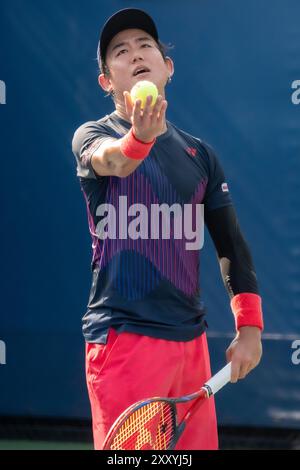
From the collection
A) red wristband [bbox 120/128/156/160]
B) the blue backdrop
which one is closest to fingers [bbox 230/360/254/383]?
red wristband [bbox 120/128/156/160]

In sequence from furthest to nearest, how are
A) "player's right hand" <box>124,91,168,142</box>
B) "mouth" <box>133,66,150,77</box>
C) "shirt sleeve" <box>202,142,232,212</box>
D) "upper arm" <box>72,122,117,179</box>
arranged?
"shirt sleeve" <box>202,142,232,212</box> → "mouth" <box>133,66,150,77</box> → "upper arm" <box>72,122,117,179</box> → "player's right hand" <box>124,91,168,142</box>

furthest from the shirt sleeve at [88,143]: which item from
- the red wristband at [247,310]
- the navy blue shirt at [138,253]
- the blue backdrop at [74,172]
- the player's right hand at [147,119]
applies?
the blue backdrop at [74,172]

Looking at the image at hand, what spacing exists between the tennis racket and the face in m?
0.82

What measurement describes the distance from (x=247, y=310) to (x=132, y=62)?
75cm

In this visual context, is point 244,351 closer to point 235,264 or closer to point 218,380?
point 218,380

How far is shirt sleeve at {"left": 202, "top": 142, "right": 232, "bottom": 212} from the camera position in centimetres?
243

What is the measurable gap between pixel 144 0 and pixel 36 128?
799 mm

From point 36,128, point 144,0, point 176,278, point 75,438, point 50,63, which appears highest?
point 144,0

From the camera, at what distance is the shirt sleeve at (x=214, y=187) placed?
2.43 meters

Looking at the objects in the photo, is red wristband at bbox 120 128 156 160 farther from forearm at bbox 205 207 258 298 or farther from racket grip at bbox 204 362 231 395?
racket grip at bbox 204 362 231 395

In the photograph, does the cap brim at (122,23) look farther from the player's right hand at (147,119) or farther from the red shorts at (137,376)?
the red shorts at (137,376)

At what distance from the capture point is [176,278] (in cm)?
229
